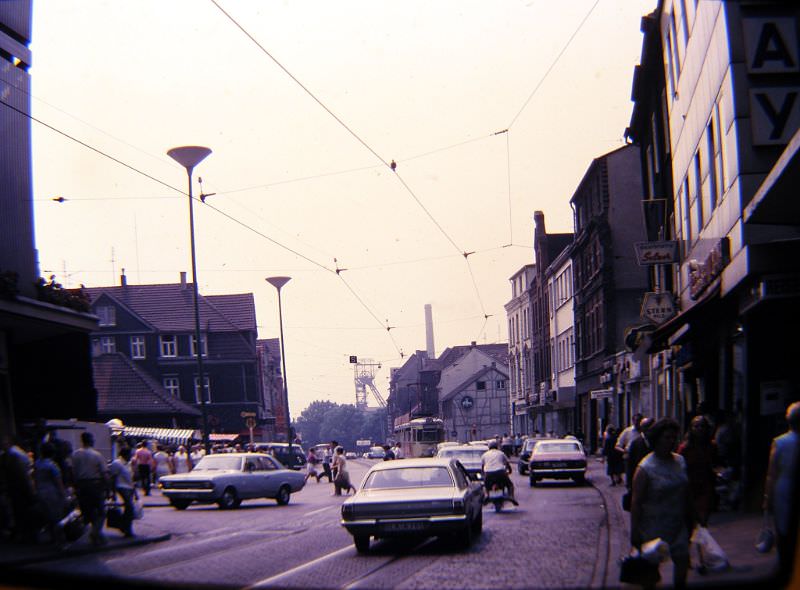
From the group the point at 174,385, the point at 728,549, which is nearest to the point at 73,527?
the point at 728,549

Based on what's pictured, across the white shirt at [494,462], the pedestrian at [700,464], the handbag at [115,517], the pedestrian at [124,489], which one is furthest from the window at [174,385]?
the pedestrian at [700,464]

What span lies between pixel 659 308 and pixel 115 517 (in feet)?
48.8

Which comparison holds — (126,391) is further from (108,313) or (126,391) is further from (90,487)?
(90,487)

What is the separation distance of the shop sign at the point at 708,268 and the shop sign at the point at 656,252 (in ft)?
9.59

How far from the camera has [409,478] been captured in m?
16.0

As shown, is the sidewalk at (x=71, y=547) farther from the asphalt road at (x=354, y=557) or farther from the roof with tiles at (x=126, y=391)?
the roof with tiles at (x=126, y=391)

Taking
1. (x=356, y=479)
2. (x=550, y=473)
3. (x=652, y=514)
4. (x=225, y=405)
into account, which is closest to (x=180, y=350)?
(x=225, y=405)

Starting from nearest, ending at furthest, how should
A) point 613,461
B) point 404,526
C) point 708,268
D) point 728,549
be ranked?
1. point 728,549
2. point 404,526
3. point 708,268
4. point 613,461

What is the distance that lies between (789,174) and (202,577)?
7.79 metres

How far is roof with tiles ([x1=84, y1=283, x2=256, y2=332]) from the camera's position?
6259 cm

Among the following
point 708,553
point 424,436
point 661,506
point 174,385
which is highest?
point 661,506

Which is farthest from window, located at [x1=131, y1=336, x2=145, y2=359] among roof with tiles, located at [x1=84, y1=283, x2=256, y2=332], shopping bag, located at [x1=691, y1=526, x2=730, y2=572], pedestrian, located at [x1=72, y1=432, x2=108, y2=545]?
shopping bag, located at [x1=691, y1=526, x2=730, y2=572]

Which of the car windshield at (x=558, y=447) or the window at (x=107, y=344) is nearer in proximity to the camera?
the car windshield at (x=558, y=447)

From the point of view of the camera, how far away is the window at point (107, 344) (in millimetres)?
61478
